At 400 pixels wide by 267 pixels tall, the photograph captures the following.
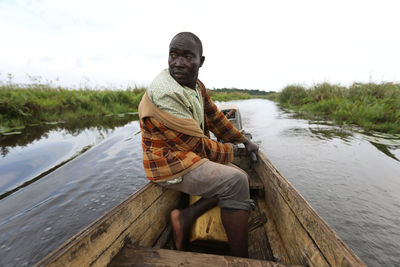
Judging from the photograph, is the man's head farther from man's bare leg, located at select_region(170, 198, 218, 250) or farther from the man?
man's bare leg, located at select_region(170, 198, 218, 250)

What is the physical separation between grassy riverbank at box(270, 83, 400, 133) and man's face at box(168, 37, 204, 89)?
6.45m

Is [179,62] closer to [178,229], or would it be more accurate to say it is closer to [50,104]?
[178,229]

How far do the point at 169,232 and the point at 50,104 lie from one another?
26.8 ft

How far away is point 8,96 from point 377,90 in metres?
13.4

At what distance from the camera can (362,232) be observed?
1914 mm

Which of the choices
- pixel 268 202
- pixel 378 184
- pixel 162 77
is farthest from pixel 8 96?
pixel 378 184

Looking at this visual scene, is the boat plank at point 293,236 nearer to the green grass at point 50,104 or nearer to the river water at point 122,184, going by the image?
the river water at point 122,184

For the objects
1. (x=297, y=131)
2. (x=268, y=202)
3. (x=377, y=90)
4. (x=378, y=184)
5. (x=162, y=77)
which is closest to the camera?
(x=162, y=77)

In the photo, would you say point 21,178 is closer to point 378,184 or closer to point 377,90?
point 378,184

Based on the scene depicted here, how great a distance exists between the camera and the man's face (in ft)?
4.25

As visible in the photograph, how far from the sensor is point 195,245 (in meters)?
1.43

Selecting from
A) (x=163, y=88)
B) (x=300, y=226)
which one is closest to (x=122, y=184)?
(x=163, y=88)

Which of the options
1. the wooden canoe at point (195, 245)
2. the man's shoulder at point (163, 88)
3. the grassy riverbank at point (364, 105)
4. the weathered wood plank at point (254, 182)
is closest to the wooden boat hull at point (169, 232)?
the wooden canoe at point (195, 245)

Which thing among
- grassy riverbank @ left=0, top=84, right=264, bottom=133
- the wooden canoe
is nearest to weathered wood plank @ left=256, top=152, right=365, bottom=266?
the wooden canoe
